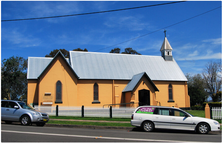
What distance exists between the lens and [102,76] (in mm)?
30938

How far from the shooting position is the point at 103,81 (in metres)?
30.8

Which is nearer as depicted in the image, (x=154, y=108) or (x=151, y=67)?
(x=154, y=108)

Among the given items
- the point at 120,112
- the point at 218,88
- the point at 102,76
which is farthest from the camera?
the point at 218,88

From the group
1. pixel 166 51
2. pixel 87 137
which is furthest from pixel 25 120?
pixel 166 51

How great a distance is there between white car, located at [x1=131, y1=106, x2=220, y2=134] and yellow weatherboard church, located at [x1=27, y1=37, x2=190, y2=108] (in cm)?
1297

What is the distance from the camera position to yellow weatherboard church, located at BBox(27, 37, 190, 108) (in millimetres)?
28141

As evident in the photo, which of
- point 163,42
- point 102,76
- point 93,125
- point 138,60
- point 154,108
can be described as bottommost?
point 93,125

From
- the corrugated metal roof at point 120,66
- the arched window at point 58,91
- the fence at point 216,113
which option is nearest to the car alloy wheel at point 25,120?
the arched window at point 58,91

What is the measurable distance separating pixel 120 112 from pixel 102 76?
9.87 metres

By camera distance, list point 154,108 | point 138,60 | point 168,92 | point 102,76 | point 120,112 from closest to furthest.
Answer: point 154,108, point 120,112, point 102,76, point 168,92, point 138,60

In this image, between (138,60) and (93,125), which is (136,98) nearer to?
(138,60)

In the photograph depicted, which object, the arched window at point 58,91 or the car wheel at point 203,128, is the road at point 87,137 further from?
the arched window at point 58,91

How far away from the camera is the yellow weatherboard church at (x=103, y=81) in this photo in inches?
1108

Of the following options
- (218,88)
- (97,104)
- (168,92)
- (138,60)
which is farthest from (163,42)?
(218,88)
